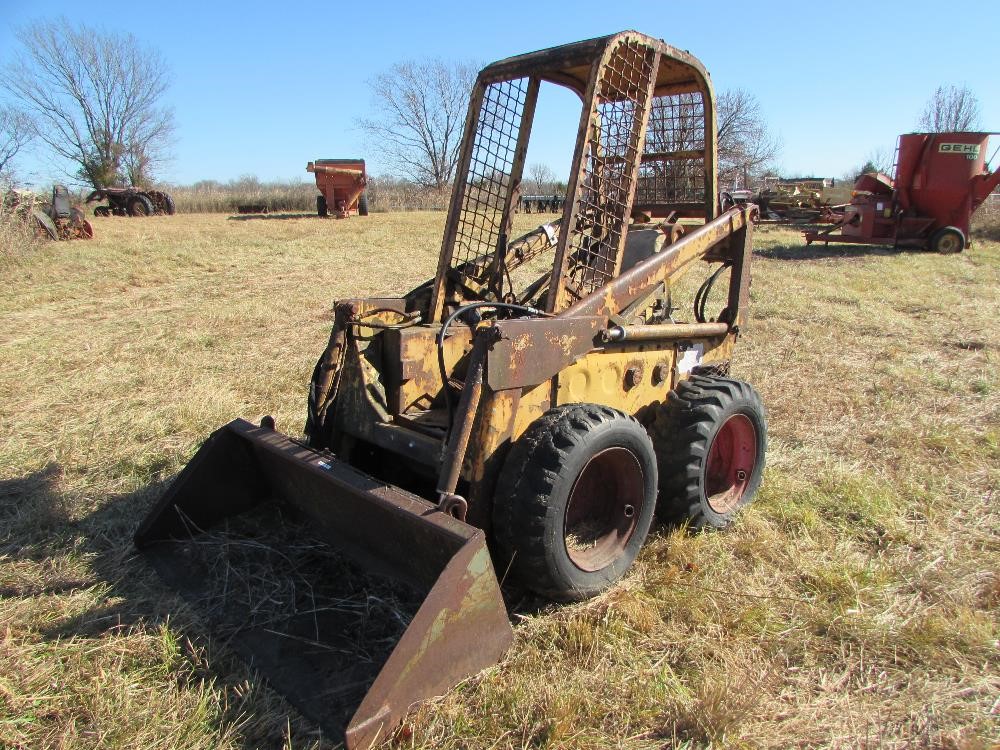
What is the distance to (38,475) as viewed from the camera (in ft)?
13.6

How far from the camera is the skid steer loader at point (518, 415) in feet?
8.00

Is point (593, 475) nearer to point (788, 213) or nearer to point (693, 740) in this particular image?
point (693, 740)

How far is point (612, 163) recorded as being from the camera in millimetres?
3375

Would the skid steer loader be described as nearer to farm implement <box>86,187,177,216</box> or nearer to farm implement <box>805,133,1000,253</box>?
farm implement <box>805,133,1000,253</box>

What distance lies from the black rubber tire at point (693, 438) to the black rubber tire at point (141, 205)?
95.7 ft

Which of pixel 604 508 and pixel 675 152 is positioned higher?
pixel 675 152

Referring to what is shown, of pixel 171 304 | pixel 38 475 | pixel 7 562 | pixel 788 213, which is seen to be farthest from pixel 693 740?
pixel 788 213

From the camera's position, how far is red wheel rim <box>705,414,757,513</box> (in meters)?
3.73

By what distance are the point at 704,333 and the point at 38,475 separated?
409 cm

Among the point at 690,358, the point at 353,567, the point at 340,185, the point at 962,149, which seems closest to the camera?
the point at 353,567

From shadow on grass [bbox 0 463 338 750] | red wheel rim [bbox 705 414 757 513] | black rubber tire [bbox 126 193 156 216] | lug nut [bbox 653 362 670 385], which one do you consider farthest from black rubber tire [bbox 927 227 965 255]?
black rubber tire [bbox 126 193 156 216]

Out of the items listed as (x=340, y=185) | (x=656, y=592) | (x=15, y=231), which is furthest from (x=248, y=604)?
(x=340, y=185)

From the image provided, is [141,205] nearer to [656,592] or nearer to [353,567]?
[353,567]

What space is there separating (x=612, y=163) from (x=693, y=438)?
143cm
